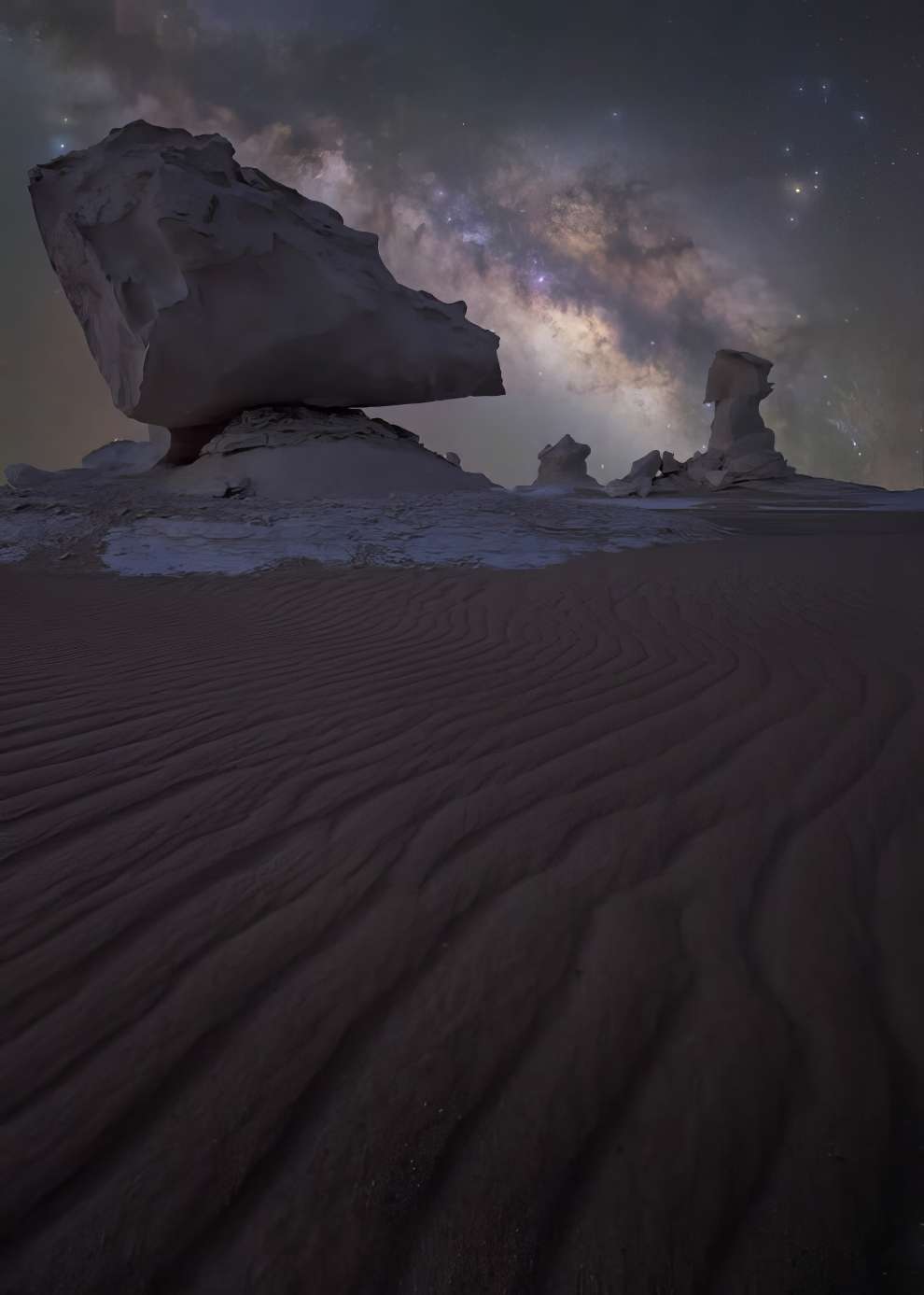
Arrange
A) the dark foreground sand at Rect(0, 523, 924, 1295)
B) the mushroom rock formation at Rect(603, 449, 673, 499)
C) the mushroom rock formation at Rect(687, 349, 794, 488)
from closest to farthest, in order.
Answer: the dark foreground sand at Rect(0, 523, 924, 1295)
the mushroom rock formation at Rect(603, 449, 673, 499)
the mushroom rock formation at Rect(687, 349, 794, 488)

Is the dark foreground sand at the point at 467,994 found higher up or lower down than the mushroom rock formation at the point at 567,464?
lower down

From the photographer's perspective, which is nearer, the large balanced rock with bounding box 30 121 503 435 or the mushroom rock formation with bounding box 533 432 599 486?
the large balanced rock with bounding box 30 121 503 435

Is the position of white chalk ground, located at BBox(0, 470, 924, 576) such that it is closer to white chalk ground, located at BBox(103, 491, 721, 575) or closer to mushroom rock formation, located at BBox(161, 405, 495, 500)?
white chalk ground, located at BBox(103, 491, 721, 575)

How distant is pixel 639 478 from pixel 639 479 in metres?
0.28

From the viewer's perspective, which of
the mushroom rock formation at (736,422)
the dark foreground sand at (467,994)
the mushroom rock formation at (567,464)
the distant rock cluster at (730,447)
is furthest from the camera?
the mushroom rock formation at (567,464)

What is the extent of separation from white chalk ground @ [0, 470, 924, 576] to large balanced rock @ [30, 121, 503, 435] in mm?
3366

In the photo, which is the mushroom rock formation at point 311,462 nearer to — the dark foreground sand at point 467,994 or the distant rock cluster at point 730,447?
the dark foreground sand at point 467,994

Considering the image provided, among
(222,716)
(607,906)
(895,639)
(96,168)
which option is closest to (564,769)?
(607,906)

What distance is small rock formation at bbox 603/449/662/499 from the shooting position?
20906 millimetres

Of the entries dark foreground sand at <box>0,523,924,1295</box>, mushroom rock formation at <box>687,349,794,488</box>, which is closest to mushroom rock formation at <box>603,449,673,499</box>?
mushroom rock formation at <box>687,349,794,488</box>

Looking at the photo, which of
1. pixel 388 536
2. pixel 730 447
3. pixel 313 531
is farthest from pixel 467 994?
pixel 730 447

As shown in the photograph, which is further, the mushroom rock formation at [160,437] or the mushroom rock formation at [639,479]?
the mushroom rock formation at [639,479]

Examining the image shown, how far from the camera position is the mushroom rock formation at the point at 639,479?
20875 mm

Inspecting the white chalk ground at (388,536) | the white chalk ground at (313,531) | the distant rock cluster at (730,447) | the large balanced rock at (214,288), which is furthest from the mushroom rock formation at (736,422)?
the white chalk ground at (388,536)
